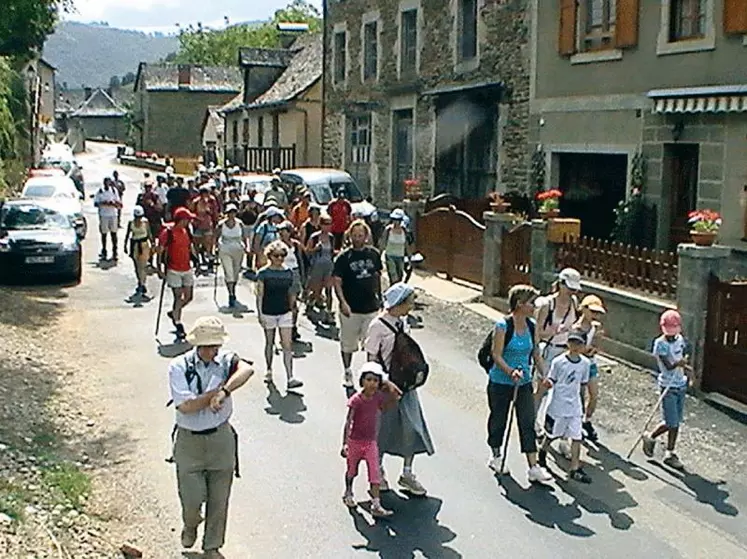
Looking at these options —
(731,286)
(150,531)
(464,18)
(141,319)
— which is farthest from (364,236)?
(464,18)

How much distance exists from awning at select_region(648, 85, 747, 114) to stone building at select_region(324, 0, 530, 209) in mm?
5456

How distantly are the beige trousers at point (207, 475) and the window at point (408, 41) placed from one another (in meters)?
24.0

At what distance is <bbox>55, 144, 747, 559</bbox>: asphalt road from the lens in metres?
7.65

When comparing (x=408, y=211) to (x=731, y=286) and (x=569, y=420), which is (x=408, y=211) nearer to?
(x=731, y=286)

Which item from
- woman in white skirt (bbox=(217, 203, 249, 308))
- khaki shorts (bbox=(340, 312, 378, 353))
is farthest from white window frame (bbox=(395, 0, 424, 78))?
khaki shorts (bbox=(340, 312, 378, 353))

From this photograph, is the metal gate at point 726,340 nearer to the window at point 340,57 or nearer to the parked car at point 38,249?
the parked car at point 38,249

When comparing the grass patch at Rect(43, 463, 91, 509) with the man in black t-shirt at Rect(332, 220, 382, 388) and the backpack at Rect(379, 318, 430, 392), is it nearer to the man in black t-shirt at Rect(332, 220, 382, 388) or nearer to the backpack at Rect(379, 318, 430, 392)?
the backpack at Rect(379, 318, 430, 392)

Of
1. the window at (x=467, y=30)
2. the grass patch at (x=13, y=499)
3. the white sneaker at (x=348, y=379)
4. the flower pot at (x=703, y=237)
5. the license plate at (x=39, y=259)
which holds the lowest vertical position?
the grass patch at (x=13, y=499)

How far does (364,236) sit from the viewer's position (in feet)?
38.9

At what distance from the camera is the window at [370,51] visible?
3325 cm

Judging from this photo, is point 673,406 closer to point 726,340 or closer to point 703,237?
point 726,340

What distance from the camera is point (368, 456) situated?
812 cm

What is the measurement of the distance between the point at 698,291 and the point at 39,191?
22.1m

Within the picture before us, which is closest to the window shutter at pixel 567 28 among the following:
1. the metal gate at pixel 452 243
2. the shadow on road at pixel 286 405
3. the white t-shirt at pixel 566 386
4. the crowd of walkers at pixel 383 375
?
the metal gate at pixel 452 243
